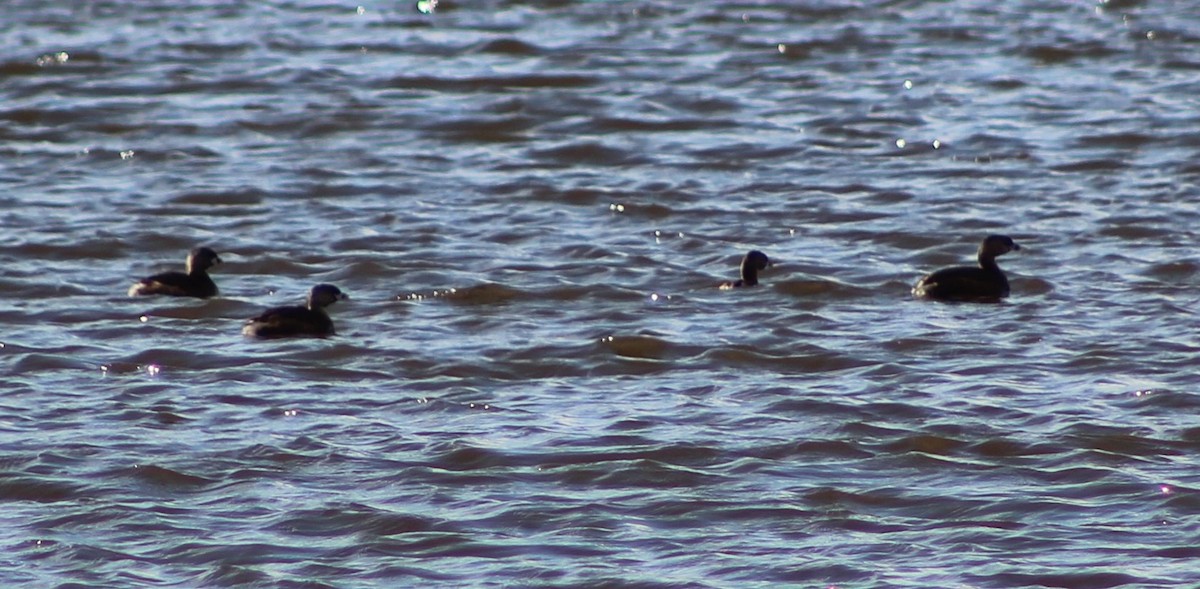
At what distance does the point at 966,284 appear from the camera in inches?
476

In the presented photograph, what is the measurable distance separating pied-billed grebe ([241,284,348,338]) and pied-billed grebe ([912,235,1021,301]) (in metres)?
3.18

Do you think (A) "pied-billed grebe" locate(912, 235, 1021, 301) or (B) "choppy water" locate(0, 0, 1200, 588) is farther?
(A) "pied-billed grebe" locate(912, 235, 1021, 301)

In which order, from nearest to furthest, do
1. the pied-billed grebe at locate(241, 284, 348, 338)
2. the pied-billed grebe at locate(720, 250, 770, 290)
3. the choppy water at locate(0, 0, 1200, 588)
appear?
1. the choppy water at locate(0, 0, 1200, 588)
2. the pied-billed grebe at locate(241, 284, 348, 338)
3. the pied-billed grebe at locate(720, 250, 770, 290)

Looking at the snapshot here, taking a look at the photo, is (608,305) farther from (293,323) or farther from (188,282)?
(188,282)

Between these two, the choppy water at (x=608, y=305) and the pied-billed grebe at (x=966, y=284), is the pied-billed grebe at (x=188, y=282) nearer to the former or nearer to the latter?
the choppy water at (x=608, y=305)

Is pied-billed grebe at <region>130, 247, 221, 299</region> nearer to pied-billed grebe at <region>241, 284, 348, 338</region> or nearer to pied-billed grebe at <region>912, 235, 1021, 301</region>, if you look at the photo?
pied-billed grebe at <region>241, 284, 348, 338</region>

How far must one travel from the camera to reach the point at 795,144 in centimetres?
1648

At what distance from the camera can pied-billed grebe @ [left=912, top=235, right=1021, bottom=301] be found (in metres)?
12.1

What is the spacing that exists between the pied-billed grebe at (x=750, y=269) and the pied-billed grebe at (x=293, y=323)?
7.50 feet

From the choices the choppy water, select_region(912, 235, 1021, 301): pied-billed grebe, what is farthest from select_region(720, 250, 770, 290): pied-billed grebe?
select_region(912, 235, 1021, 301): pied-billed grebe

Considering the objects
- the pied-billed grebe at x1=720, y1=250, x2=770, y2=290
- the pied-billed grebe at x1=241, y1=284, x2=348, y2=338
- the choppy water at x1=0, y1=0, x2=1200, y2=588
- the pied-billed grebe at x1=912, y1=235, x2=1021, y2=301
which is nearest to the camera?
the choppy water at x1=0, y1=0, x2=1200, y2=588

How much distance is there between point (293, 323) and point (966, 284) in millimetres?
3515

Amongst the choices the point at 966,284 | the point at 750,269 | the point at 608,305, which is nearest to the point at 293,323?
the point at 608,305

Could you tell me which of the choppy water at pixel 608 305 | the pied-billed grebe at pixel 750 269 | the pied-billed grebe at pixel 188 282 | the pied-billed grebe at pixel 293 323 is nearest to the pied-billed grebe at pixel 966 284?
the choppy water at pixel 608 305
